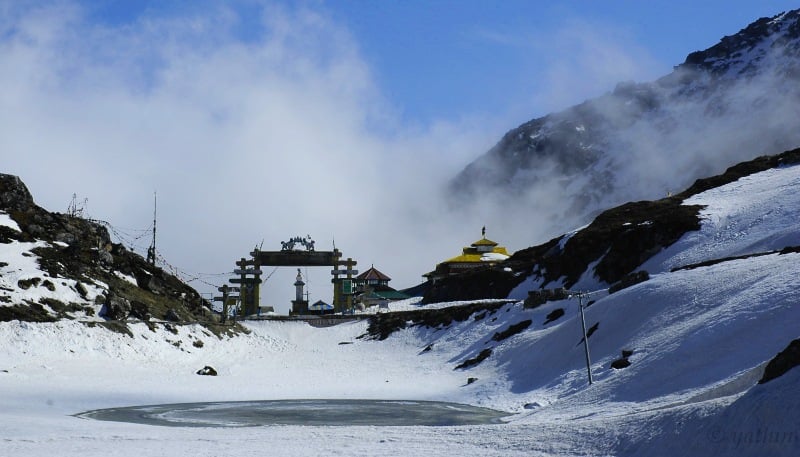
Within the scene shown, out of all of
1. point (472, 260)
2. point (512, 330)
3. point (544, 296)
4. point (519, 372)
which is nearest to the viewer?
point (519, 372)

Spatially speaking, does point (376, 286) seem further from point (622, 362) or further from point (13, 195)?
point (622, 362)

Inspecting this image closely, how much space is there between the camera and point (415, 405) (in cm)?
3684

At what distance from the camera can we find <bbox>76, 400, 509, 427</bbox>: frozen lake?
94.5ft

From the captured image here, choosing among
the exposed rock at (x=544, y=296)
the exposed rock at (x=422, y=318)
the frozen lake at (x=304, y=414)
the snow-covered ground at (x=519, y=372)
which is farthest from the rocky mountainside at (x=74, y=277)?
the exposed rock at (x=544, y=296)

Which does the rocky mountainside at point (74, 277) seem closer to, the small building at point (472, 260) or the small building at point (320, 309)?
the small building at point (320, 309)

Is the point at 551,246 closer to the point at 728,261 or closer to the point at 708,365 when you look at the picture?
the point at 728,261

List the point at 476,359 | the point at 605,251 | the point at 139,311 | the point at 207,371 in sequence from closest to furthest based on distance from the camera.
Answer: the point at 207,371, the point at 476,359, the point at 139,311, the point at 605,251

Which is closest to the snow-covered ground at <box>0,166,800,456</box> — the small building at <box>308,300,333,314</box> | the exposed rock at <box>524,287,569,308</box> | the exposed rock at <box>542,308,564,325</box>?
the exposed rock at <box>542,308,564,325</box>

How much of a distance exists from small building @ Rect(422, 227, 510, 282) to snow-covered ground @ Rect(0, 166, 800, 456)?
38493mm

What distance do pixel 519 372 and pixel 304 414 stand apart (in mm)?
15474

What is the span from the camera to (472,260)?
111312 mm

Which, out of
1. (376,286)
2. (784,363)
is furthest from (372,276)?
(784,363)

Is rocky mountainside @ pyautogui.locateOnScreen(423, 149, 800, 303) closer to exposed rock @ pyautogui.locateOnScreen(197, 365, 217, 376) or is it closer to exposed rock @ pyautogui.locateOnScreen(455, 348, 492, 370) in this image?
exposed rock @ pyautogui.locateOnScreen(455, 348, 492, 370)

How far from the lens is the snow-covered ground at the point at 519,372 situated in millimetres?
19047
